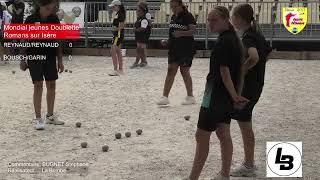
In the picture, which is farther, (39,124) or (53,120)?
(53,120)

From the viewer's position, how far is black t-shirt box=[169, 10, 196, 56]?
8805mm

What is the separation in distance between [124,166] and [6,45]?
1155 centimetres

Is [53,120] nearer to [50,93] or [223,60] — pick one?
[50,93]

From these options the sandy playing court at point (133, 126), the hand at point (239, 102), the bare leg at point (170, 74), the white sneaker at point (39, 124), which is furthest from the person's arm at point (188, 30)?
the hand at point (239, 102)

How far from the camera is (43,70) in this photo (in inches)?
286

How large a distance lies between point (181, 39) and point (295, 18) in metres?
9.76

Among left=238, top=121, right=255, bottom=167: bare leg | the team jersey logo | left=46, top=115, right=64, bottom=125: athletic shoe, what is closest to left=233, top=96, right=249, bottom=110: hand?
left=238, top=121, right=255, bottom=167: bare leg

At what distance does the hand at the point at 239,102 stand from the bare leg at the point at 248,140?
0.44m

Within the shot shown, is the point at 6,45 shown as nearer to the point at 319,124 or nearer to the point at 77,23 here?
the point at 77,23

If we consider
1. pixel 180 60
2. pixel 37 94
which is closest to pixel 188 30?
pixel 180 60

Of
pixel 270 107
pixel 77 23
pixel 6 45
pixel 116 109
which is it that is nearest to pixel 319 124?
pixel 270 107

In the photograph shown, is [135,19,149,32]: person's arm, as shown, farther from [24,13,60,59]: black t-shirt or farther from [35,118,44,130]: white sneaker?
[35,118,44,130]: white sneaker

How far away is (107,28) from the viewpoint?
734 inches

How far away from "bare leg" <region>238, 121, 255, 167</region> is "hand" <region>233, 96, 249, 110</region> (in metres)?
0.44
